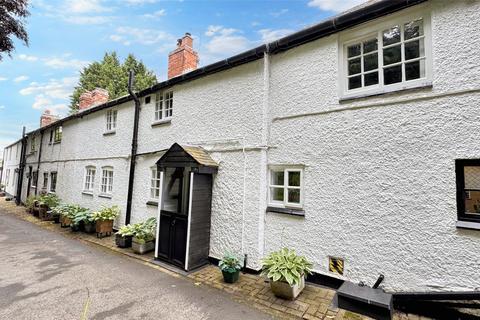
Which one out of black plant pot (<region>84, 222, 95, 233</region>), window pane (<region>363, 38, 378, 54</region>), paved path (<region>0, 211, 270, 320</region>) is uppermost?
window pane (<region>363, 38, 378, 54</region>)

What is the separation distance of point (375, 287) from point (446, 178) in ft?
7.11

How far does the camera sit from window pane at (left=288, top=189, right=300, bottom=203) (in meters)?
5.11

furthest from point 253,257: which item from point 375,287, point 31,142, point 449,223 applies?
point 31,142

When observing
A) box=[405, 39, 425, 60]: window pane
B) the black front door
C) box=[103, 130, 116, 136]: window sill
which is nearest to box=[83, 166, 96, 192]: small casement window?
box=[103, 130, 116, 136]: window sill

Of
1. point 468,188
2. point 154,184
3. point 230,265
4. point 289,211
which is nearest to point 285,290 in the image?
point 230,265

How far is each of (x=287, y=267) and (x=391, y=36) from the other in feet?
15.7

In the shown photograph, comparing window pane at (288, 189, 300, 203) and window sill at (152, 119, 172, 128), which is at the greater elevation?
window sill at (152, 119, 172, 128)

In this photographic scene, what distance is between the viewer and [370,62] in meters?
4.55

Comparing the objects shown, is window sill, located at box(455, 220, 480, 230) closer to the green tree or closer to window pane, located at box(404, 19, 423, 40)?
window pane, located at box(404, 19, 423, 40)

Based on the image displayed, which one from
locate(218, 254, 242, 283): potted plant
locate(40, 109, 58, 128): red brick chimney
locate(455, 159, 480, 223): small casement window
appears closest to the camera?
locate(455, 159, 480, 223): small casement window

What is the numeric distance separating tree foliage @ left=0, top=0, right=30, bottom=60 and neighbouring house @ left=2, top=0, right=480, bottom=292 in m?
6.73

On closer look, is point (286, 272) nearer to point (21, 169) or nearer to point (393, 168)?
point (393, 168)

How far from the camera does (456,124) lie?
3.57m

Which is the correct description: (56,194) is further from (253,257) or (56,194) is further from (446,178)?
(446,178)
